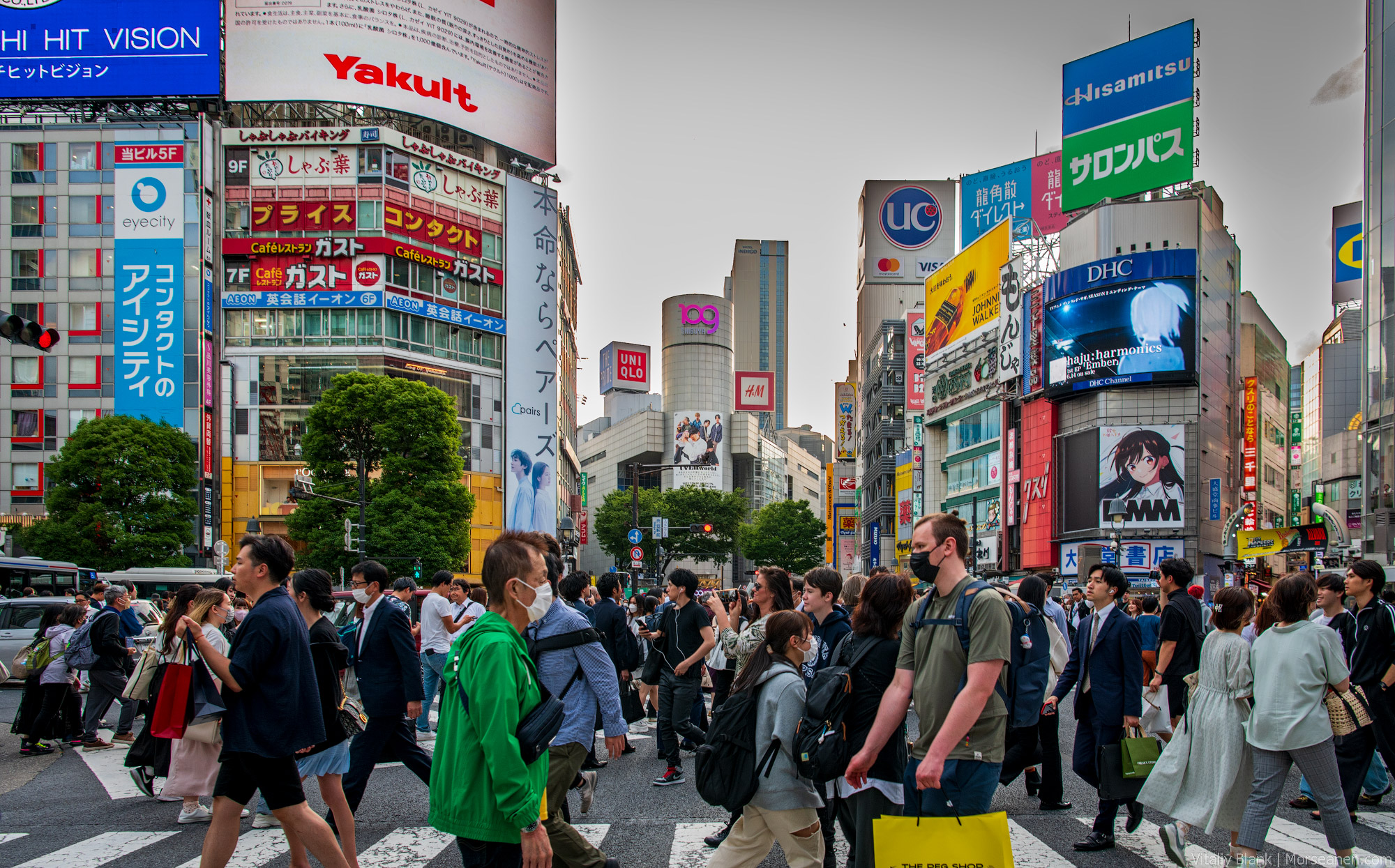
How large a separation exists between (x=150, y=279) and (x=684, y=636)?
47.6 metres

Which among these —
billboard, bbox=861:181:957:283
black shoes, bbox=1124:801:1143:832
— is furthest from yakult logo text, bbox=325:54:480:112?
black shoes, bbox=1124:801:1143:832

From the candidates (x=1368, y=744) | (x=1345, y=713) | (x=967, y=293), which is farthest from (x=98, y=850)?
(x=967, y=293)

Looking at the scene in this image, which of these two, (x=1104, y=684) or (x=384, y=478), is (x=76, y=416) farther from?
(x=1104, y=684)

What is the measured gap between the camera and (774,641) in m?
4.95

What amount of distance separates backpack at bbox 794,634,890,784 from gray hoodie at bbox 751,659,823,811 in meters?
0.05

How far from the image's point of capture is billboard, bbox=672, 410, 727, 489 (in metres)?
122

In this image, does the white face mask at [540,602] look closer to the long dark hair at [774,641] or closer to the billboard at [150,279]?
the long dark hair at [774,641]

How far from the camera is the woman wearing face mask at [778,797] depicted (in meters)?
4.71

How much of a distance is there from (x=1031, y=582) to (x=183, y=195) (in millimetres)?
50767

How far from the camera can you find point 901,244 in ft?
336

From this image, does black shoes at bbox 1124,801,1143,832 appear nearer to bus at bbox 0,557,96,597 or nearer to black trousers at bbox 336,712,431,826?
black trousers at bbox 336,712,431,826

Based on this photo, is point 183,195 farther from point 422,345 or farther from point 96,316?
point 422,345

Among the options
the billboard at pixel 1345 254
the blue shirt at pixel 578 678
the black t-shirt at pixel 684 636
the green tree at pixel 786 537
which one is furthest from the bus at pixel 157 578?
the green tree at pixel 786 537

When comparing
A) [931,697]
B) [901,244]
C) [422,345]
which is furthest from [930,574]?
[901,244]
